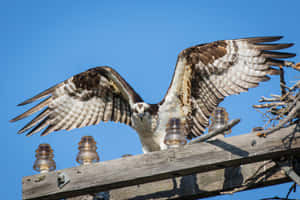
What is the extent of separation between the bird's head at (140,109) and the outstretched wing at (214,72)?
0.87ft

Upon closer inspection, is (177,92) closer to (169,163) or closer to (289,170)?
(169,163)

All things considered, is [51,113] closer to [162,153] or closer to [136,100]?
[136,100]

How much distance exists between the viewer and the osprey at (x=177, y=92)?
541cm

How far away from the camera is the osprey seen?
5.41 metres

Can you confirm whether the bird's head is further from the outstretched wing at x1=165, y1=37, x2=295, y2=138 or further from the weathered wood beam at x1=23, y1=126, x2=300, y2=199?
the weathered wood beam at x1=23, y1=126, x2=300, y2=199

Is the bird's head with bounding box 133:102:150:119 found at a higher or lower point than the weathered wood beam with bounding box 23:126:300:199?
higher

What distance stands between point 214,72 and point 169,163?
2.36 m

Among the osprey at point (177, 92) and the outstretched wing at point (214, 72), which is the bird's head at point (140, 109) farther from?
the outstretched wing at point (214, 72)

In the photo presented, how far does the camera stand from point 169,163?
11.4 feet

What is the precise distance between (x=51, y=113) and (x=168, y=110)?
1.33 metres

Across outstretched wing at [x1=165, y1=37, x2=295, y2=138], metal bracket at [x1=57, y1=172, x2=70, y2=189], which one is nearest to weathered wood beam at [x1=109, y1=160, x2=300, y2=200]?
metal bracket at [x1=57, y1=172, x2=70, y2=189]

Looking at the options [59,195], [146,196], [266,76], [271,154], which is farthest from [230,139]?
[266,76]

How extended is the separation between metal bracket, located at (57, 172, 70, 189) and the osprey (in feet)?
5.29

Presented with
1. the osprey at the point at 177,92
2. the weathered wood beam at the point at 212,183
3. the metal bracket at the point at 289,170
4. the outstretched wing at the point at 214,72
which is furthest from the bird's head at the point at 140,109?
the metal bracket at the point at 289,170
